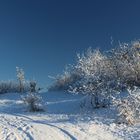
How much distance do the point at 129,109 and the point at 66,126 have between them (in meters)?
3.23

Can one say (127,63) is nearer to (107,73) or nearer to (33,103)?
(107,73)

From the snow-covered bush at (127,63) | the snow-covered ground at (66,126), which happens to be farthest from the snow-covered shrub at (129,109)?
the snow-covered bush at (127,63)

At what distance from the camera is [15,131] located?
717 inches

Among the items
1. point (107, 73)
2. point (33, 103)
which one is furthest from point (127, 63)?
point (33, 103)

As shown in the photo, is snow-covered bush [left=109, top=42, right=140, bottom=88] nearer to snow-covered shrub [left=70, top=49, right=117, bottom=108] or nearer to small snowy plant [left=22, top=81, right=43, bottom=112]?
snow-covered shrub [left=70, top=49, right=117, bottom=108]

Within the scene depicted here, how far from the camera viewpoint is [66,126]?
757 inches

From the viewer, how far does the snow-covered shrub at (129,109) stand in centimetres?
1995

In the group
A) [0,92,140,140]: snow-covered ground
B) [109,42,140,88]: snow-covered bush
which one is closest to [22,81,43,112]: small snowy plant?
[0,92,140,140]: snow-covered ground

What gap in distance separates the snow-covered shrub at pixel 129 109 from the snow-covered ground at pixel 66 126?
1.59 feet

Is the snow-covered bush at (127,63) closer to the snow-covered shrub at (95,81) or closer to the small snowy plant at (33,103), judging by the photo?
the snow-covered shrub at (95,81)

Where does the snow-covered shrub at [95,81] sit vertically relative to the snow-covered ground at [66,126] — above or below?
above

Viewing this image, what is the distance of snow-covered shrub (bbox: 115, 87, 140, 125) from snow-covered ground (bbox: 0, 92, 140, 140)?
0.49 meters

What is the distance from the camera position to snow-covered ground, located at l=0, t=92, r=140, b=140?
57.0ft

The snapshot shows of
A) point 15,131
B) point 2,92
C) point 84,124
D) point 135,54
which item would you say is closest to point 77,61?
point 135,54
